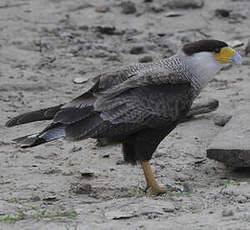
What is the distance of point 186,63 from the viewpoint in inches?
244

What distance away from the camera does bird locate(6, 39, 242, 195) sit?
5.98m

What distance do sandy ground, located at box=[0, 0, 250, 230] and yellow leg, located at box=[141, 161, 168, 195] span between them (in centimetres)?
10

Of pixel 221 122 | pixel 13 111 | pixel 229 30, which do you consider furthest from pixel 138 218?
pixel 229 30

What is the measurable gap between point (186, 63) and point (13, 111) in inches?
107

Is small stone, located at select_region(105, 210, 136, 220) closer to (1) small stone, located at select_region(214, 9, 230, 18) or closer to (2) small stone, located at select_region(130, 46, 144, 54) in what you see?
(2) small stone, located at select_region(130, 46, 144, 54)

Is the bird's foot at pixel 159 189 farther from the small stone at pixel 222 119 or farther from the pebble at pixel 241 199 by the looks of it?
the small stone at pixel 222 119

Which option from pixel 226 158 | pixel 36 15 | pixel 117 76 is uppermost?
pixel 117 76

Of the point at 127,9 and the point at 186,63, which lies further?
the point at 127,9

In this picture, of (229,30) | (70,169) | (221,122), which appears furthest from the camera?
(229,30)

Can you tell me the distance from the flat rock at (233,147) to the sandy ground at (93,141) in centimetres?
19

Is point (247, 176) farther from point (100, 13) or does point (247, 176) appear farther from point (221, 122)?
point (100, 13)

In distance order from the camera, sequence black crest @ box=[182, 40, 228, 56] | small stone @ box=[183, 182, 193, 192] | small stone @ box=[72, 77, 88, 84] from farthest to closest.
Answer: small stone @ box=[72, 77, 88, 84], black crest @ box=[182, 40, 228, 56], small stone @ box=[183, 182, 193, 192]

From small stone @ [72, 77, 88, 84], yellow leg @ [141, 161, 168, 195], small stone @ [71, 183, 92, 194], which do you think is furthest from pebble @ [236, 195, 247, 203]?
small stone @ [72, 77, 88, 84]

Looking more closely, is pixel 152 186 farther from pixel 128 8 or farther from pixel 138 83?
pixel 128 8
